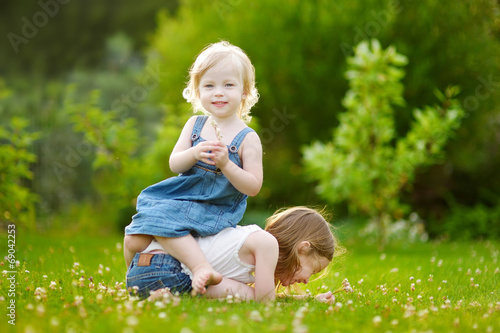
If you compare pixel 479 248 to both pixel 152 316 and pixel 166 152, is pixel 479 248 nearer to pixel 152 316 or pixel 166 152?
pixel 166 152

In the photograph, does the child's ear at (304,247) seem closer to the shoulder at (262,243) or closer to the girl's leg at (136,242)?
the shoulder at (262,243)

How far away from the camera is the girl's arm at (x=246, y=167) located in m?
3.24

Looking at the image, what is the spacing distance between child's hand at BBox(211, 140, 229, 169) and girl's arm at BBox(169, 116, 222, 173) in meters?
0.01

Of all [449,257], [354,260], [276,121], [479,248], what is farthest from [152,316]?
[276,121]

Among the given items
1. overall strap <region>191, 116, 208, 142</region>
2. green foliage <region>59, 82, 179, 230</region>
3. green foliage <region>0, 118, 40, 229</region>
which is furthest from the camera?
green foliage <region>59, 82, 179, 230</region>

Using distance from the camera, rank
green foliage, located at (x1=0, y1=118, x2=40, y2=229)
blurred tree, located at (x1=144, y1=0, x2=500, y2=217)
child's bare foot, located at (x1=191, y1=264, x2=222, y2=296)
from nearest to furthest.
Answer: child's bare foot, located at (x1=191, y1=264, x2=222, y2=296)
green foliage, located at (x1=0, y1=118, x2=40, y2=229)
blurred tree, located at (x1=144, y1=0, x2=500, y2=217)

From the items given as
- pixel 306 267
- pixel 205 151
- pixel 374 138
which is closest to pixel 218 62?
pixel 205 151

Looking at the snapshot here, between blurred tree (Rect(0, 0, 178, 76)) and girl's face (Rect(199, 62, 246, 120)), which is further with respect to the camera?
blurred tree (Rect(0, 0, 178, 76))

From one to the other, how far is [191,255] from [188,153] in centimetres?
59

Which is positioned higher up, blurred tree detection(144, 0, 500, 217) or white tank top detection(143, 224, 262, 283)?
blurred tree detection(144, 0, 500, 217)

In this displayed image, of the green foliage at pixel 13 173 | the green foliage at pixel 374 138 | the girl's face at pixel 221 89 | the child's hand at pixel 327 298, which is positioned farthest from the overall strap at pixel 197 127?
the green foliage at pixel 374 138

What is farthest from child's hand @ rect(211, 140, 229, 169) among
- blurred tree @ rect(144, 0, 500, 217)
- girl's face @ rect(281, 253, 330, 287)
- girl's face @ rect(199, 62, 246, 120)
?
blurred tree @ rect(144, 0, 500, 217)

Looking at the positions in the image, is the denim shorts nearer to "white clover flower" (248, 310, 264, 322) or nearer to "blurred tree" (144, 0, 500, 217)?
"white clover flower" (248, 310, 264, 322)

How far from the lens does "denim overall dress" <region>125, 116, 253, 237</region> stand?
3.32m
